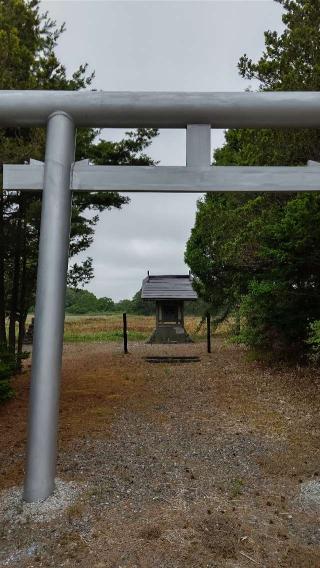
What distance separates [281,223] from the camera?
28.4 ft

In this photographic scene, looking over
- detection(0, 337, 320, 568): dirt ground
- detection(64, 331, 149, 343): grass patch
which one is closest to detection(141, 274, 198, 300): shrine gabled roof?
detection(64, 331, 149, 343): grass patch

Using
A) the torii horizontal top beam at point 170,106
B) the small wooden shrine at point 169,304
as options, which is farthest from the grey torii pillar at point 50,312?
the small wooden shrine at point 169,304

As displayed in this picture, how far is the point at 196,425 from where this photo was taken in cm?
623

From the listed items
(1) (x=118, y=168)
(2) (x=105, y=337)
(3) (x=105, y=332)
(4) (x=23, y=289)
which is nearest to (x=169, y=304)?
(2) (x=105, y=337)

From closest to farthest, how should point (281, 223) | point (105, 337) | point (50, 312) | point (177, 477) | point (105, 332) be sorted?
point (50, 312), point (177, 477), point (281, 223), point (105, 337), point (105, 332)

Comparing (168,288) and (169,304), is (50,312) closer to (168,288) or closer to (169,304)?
(168,288)

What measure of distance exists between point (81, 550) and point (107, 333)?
2144 centimetres

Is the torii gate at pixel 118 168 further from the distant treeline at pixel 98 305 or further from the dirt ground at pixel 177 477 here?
the distant treeline at pixel 98 305

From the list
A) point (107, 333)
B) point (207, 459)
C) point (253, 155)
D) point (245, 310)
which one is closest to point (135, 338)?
point (107, 333)

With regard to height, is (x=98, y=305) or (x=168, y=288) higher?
(x=168, y=288)

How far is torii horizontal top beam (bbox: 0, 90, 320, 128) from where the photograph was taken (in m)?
4.01

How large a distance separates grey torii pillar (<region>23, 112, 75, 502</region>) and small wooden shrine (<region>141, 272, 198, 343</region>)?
14.2m

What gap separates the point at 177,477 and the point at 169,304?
14683 millimetres

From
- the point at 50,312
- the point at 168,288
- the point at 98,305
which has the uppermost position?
the point at 168,288
